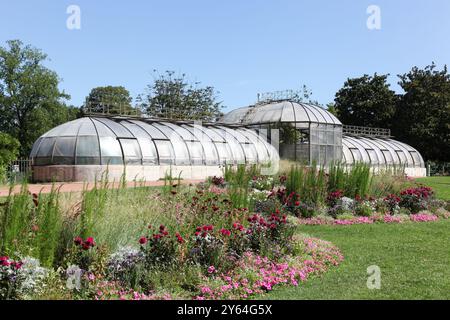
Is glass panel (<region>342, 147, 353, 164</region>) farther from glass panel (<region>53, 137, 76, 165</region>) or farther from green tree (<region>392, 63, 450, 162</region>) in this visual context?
glass panel (<region>53, 137, 76, 165</region>)

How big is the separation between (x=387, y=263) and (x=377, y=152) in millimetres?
36010

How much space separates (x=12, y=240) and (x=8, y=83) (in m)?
46.5


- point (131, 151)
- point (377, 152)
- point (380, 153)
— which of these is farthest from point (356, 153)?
point (131, 151)

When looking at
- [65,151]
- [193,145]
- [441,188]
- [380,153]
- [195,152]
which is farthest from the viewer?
[380,153]

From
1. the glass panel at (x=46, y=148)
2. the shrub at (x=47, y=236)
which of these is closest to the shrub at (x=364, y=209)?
the shrub at (x=47, y=236)

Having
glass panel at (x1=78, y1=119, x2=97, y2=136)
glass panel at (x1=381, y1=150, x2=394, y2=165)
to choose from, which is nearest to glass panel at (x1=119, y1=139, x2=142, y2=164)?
glass panel at (x1=78, y1=119, x2=97, y2=136)

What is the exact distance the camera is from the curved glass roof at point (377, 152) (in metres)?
39.2

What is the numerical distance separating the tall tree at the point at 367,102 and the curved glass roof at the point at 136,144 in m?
30.1

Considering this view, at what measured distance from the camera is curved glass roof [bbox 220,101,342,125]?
34.9 meters

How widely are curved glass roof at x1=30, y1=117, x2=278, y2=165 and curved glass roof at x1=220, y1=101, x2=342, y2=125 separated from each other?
14.5 feet

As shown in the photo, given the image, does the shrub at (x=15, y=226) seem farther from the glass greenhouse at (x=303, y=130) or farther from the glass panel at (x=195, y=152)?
the glass greenhouse at (x=303, y=130)

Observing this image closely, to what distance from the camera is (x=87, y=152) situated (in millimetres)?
24203

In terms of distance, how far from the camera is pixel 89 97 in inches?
2505

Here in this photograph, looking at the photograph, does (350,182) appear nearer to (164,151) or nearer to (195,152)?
(164,151)
